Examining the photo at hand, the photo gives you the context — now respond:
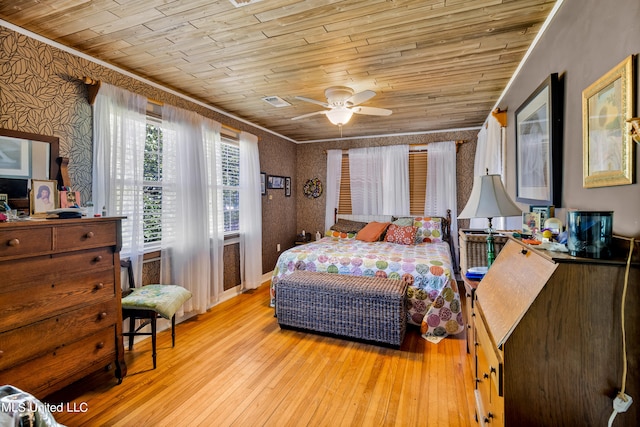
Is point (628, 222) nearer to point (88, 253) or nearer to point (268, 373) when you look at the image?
point (268, 373)

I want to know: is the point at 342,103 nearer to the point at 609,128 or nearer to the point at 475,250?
the point at 475,250

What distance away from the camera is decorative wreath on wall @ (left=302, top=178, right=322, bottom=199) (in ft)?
18.3

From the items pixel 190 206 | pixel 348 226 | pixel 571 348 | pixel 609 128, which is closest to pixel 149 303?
pixel 190 206

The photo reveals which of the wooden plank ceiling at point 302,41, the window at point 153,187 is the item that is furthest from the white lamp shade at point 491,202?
the window at point 153,187

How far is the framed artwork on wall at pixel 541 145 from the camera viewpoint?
5.43 ft

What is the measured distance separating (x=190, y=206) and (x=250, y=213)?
1.06 metres

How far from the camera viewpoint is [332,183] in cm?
539

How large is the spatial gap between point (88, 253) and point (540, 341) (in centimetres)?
242

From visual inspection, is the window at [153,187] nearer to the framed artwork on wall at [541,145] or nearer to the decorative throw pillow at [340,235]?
the decorative throw pillow at [340,235]

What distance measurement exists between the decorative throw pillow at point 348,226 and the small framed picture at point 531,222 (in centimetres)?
279

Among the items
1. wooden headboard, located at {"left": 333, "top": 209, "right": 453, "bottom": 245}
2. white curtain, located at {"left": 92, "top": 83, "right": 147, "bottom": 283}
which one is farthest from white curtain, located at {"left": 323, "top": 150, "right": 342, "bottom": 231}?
white curtain, located at {"left": 92, "top": 83, "right": 147, "bottom": 283}

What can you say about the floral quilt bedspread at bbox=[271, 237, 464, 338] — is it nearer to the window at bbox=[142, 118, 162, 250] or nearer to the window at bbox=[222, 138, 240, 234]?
the window at bbox=[222, 138, 240, 234]

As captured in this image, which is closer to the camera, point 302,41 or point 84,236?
point 84,236

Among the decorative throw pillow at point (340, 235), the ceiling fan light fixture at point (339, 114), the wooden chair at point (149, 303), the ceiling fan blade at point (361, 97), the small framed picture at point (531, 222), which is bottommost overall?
the wooden chair at point (149, 303)
